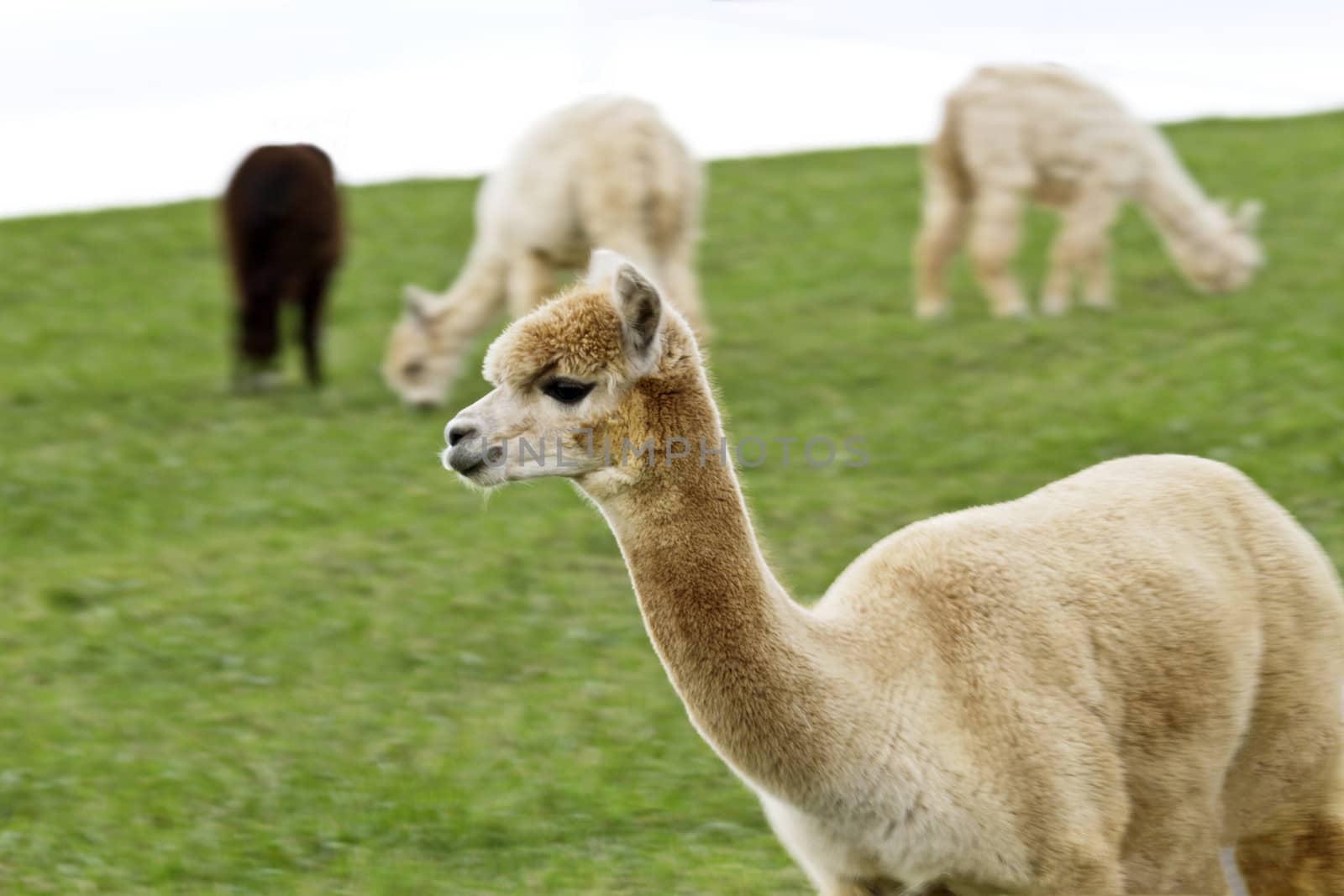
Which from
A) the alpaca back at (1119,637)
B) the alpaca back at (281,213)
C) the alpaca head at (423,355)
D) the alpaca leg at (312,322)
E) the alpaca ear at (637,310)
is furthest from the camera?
the alpaca leg at (312,322)

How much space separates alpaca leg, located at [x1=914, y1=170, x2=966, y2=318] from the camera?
14.9 m

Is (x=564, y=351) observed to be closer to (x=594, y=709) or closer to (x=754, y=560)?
(x=754, y=560)

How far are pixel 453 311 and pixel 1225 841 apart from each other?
9785 millimetres

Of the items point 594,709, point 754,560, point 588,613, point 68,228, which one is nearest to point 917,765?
point 754,560

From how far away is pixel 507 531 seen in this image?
9.34 metres

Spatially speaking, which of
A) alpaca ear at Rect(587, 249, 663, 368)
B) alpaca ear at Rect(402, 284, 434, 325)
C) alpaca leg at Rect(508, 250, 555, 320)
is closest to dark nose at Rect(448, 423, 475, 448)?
alpaca ear at Rect(587, 249, 663, 368)

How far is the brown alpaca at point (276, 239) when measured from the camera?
12.5 m

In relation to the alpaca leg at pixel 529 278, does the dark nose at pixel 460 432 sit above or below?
above

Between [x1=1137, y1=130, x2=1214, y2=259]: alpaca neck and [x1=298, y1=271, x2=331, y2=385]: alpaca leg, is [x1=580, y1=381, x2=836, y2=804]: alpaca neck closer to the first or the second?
[x1=298, y1=271, x2=331, y2=385]: alpaca leg

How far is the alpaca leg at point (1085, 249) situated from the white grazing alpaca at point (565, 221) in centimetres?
365

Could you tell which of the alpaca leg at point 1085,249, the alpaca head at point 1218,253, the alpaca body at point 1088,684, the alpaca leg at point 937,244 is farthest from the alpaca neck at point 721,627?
the alpaca head at point 1218,253

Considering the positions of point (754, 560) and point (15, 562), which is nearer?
point (754, 560)

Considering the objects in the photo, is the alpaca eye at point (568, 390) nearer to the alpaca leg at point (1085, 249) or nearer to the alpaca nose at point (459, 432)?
the alpaca nose at point (459, 432)

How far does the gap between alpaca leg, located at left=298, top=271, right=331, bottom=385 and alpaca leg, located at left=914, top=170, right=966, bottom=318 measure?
16.7ft
